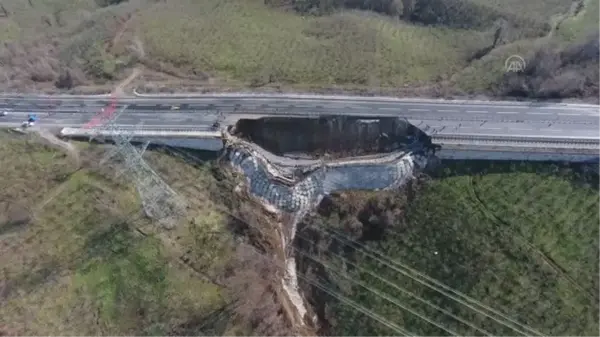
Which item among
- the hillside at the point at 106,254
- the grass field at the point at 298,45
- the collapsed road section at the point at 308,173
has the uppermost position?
the grass field at the point at 298,45

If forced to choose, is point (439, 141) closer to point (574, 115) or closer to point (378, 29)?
point (574, 115)

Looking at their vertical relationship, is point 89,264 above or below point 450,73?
below

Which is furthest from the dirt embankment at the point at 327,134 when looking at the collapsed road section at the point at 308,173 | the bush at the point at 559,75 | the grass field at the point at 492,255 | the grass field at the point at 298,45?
the bush at the point at 559,75

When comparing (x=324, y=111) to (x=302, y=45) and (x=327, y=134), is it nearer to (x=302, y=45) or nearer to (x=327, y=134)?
(x=327, y=134)

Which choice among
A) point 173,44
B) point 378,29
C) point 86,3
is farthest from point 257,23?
point 86,3

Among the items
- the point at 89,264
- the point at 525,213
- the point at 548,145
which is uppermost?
the point at 548,145

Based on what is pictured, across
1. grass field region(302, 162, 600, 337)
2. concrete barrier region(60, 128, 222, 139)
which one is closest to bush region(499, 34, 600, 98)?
grass field region(302, 162, 600, 337)

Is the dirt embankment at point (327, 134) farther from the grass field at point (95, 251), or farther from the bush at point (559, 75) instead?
the bush at point (559, 75)
